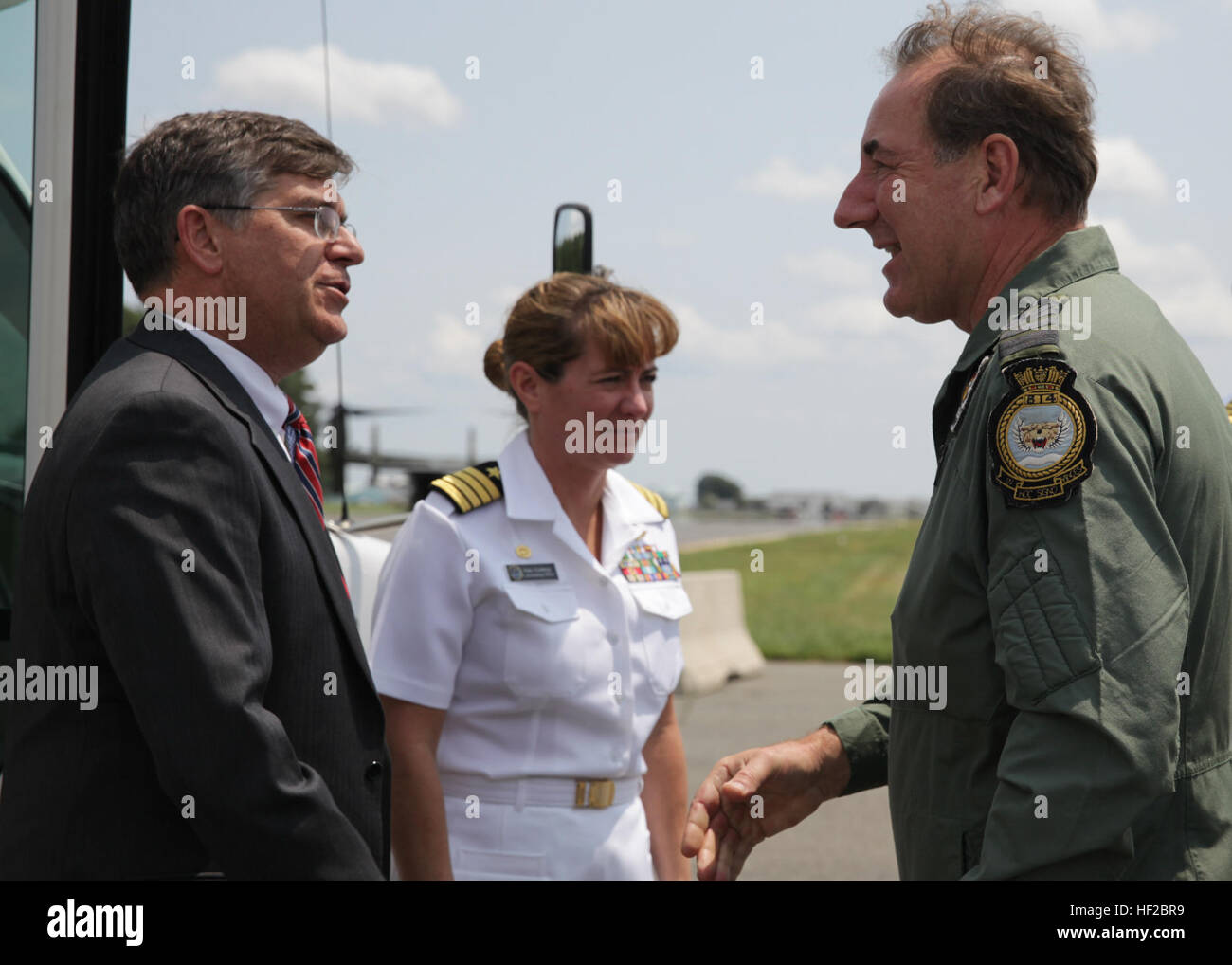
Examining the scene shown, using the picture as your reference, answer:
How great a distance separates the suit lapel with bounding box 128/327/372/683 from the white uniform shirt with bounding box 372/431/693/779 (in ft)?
2.30

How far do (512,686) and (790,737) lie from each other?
6112 millimetres

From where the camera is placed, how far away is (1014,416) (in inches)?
67.6

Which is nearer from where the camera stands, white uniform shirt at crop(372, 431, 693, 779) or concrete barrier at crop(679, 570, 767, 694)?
white uniform shirt at crop(372, 431, 693, 779)

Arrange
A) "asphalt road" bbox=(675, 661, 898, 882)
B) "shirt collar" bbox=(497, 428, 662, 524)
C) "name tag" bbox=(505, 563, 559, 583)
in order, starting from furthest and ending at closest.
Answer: "asphalt road" bbox=(675, 661, 898, 882)
"shirt collar" bbox=(497, 428, 662, 524)
"name tag" bbox=(505, 563, 559, 583)

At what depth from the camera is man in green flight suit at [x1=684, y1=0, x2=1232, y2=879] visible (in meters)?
1.61

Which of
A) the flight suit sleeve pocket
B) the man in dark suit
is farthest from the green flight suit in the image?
the man in dark suit

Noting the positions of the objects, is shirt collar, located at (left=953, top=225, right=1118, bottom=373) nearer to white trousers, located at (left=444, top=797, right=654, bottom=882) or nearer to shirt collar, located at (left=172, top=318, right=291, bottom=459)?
shirt collar, located at (left=172, top=318, right=291, bottom=459)

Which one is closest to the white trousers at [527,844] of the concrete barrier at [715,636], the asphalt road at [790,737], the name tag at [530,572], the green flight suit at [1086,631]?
the name tag at [530,572]

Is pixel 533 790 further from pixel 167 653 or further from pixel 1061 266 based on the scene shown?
pixel 1061 266

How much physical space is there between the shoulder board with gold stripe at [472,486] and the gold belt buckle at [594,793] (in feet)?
2.24

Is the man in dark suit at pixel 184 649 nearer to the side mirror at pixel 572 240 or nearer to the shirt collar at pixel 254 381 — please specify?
the shirt collar at pixel 254 381

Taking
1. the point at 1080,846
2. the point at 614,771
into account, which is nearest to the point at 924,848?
the point at 1080,846

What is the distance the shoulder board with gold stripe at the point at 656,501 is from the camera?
3.41m
